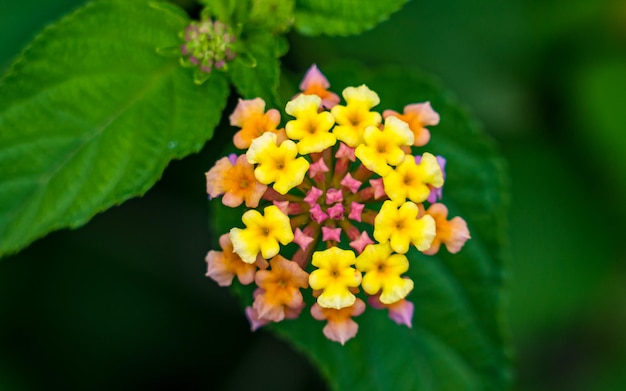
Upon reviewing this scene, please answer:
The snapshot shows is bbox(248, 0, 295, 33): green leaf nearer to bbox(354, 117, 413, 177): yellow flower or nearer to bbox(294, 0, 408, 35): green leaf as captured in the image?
bbox(294, 0, 408, 35): green leaf

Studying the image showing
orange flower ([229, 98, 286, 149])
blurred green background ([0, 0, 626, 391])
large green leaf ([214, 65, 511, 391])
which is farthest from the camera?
blurred green background ([0, 0, 626, 391])

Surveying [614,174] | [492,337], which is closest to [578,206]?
[614,174]

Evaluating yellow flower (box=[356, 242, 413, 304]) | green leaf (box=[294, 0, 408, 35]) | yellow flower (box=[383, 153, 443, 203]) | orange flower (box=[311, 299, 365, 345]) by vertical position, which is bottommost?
orange flower (box=[311, 299, 365, 345])

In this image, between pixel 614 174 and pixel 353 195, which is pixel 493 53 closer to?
pixel 614 174

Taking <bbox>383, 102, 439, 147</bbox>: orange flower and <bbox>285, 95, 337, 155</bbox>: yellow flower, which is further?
<bbox>383, 102, 439, 147</bbox>: orange flower

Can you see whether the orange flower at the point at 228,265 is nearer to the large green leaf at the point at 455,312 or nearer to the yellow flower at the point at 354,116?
the yellow flower at the point at 354,116

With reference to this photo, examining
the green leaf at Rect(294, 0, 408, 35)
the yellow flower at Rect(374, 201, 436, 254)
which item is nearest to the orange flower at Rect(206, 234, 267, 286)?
the yellow flower at Rect(374, 201, 436, 254)

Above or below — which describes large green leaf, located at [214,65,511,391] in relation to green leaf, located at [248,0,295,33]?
below
